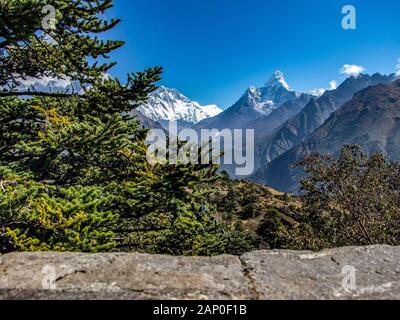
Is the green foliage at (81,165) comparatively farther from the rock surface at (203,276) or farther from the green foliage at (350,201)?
the green foliage at (350,201)

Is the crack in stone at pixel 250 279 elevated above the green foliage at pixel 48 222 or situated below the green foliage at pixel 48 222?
below

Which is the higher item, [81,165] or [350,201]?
[81,165]

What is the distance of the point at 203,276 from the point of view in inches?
157

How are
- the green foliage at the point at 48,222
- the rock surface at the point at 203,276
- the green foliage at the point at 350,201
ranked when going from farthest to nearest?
the green foliage at the point at 350,201
the green foliage at the point at 48,222
the rock surface at the point at 203,276

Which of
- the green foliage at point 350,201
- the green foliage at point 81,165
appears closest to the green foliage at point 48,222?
the green foliage at point 81,165

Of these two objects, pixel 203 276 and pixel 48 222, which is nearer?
pixel 203 276

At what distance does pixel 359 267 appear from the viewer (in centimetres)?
430

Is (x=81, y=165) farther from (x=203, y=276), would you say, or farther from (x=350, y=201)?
(x=350, y=201)

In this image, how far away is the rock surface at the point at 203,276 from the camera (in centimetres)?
356

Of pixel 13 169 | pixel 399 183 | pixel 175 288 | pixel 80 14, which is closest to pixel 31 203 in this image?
pixel 13 169

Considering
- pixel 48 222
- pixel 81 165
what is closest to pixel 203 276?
pixel 48 222

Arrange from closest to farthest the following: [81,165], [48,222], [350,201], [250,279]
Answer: [250,279]
[48,222]
[81,165]
[350,201]

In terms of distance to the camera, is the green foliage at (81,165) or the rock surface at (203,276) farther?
the green foliage at (81,165)
